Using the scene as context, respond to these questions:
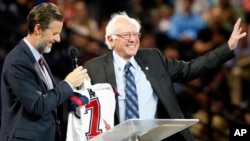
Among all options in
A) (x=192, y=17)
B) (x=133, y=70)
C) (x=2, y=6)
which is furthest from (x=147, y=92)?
(x=192, y=17)

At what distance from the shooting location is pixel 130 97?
671 cm

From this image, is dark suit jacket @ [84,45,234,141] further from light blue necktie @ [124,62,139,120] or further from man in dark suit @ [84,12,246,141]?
light blue necktie @ [124,62,139,120]

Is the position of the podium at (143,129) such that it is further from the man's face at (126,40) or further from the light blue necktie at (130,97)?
the man's face at (126,40)

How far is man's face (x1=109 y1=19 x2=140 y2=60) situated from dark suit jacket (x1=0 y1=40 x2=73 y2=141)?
96cm

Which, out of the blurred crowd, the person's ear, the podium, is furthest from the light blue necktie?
the blurred crowd

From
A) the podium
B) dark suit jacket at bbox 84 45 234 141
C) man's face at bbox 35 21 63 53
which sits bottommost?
the podium

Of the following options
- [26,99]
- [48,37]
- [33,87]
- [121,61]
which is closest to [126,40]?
[121,61]

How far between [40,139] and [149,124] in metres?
0.80

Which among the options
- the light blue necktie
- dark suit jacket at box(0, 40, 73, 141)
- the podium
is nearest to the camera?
the podium

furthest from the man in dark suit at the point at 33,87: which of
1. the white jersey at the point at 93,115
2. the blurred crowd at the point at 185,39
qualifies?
the blurred crowd at the point at 185,39

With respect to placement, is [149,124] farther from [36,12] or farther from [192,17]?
[192,17]

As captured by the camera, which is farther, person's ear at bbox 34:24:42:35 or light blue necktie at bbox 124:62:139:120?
light blue necktie at bbox 124:62:139:120

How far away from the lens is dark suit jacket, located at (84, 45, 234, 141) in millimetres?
6715

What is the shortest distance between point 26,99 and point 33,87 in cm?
11
